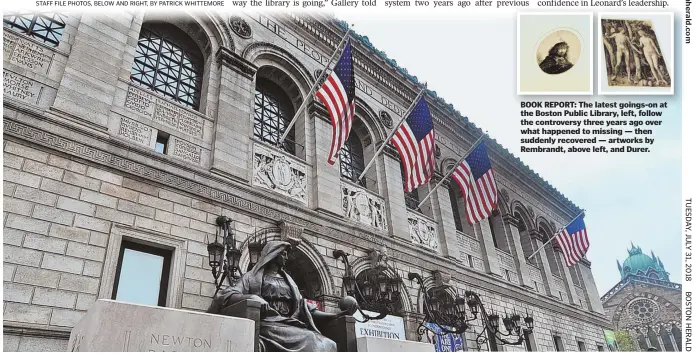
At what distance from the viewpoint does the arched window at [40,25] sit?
917cm

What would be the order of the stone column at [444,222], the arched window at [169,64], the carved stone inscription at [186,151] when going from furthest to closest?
the stone column at [444,222] → the arched window at [169,64] → the carved stone inscription at [186,151]

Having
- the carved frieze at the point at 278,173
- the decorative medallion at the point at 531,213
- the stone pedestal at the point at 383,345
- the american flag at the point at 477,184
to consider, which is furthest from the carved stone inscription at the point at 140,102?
A: the decorative medallion at the point at 531,213

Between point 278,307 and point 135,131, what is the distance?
5.75m

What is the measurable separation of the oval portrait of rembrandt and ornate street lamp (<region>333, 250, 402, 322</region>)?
628 cm

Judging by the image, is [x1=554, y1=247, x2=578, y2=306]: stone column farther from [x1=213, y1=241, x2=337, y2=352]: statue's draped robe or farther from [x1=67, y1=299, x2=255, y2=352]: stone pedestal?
[x1=67, y1=299, x2=255, y2=352]: stone pedestal

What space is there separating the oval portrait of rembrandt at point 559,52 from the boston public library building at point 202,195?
6.03 metres

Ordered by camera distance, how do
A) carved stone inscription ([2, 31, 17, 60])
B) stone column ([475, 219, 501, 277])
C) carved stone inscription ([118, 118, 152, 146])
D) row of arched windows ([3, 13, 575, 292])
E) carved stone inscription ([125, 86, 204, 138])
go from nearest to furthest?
carved stone inscription ([2, 31, 17, 60]), carved stone inscription ([118, 118, 152, 146]), row of arched windows ([3, 13, 575, 292]), carved stone inscription ([125, 86, 204, 138]), stone column ([475, 219, 501, 277])

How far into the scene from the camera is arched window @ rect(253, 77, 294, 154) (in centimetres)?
1315

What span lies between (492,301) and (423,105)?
836 cm

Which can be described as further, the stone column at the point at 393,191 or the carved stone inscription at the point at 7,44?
the stone column at the point at 393,191

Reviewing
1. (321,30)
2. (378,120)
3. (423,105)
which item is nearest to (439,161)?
(378,120)

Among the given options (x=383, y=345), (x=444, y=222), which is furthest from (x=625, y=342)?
(x=383, y=345)

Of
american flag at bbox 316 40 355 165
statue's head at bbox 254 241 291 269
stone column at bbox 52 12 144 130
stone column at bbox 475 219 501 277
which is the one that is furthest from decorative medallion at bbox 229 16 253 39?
stone column at bbox 475 219 501 277

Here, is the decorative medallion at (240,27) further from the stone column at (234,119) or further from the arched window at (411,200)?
the arched window at (411,200)
